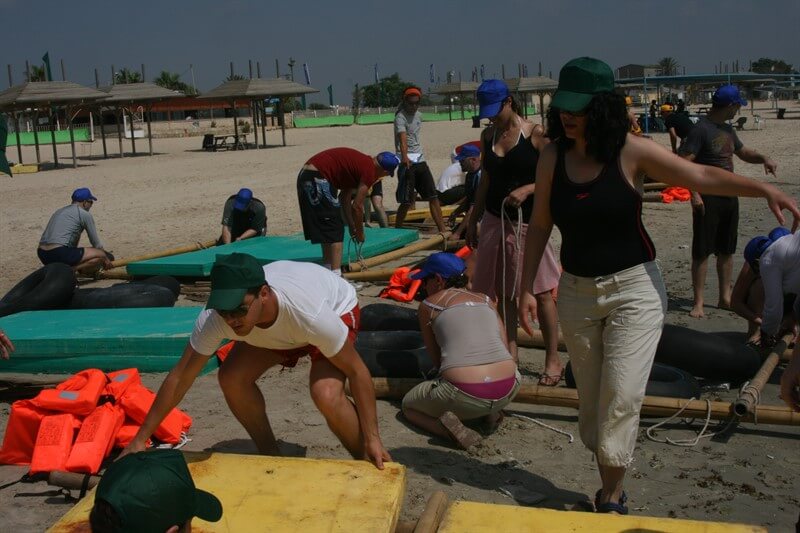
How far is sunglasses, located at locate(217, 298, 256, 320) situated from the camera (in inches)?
142

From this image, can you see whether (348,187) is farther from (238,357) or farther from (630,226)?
(630,226)

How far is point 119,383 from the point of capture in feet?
17.2

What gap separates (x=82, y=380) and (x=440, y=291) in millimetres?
Answer: 2144

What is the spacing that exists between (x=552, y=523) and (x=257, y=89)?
112 feet

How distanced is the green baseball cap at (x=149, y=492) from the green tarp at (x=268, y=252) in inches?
243

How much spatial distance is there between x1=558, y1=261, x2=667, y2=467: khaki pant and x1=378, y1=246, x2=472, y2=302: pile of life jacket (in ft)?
15.3

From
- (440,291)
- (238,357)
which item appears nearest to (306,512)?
(238,357)

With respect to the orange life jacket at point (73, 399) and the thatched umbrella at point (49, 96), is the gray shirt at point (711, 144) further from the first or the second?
the thatched umbrella at point (49, 96)

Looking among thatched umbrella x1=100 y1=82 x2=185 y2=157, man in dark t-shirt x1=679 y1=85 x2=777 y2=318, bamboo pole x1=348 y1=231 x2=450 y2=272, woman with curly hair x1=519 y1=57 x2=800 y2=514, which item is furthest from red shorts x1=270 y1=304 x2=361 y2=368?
thatched umbrella x1=100 y1=82 x2=185 y2=157

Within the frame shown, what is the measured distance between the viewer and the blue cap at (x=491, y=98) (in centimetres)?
562

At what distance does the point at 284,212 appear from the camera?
621 inches

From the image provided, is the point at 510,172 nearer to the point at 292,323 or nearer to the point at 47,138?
the point at 292,323

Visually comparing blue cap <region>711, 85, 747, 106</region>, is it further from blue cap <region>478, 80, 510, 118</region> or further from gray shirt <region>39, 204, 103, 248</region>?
gray shirt <region>39, 204, 103, 248</region>

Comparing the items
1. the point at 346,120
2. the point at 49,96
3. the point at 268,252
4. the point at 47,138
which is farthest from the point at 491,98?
the point at 346,120
